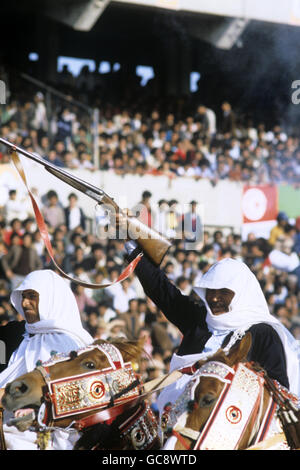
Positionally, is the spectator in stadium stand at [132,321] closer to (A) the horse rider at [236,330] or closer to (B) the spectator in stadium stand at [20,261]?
(B) the spectator in stadium stand at [20,261]

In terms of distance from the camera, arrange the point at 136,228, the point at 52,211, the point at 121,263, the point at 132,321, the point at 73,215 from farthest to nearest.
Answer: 1. the point at 73,215
2. the point at 52,211
3. the point at 121,263
4. the point at 132,321
5. the point at 136,228

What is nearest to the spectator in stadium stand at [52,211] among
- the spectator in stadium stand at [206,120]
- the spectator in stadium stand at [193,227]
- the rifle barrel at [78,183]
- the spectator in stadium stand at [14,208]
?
the spectator in stadium stand at [14,208]

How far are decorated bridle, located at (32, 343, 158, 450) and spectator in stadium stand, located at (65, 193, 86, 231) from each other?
7396 millimetres

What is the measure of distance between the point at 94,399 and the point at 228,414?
610 millimetres

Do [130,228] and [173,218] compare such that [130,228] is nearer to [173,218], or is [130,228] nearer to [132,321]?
[132,321]

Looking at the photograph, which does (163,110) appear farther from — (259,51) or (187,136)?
(259,51)

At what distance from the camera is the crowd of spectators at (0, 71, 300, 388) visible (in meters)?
9.56

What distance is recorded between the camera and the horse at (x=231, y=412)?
324 cm

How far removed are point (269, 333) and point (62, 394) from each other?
1.22 meters

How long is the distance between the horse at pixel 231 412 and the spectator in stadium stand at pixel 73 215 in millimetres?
7748

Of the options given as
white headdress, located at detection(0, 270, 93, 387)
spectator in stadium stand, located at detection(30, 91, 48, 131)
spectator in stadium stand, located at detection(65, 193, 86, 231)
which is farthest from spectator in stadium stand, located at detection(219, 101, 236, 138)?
white headdress, located at detection(0, 270, 93, 387)

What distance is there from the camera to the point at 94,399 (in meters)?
3.59

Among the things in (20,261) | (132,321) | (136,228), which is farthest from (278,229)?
(136,228)

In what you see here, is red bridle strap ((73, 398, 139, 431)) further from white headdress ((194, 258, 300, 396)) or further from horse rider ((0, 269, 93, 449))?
horse rider ((0, 269, 93, 449))
